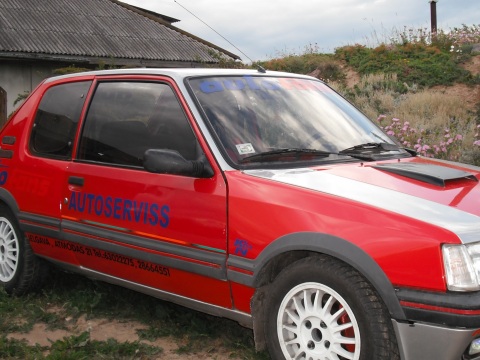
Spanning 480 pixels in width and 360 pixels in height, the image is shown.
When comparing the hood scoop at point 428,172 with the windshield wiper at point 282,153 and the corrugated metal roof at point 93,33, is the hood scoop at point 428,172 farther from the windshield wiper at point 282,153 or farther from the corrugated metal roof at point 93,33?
the corrugated metal roof at point 93,33

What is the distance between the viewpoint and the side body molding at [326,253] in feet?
8.80

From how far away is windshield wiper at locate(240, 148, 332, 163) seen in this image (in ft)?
11.4

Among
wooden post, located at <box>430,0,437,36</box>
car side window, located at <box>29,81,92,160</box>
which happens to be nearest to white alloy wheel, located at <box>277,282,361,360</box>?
car side window, located at <box>29,81,92,160</box>

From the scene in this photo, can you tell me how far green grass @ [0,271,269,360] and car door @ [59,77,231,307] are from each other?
38 cm

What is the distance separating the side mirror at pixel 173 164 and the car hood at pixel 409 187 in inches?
10.3

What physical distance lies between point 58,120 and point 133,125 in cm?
88

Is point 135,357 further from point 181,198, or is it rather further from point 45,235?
point 45,235

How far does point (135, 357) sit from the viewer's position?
3674 millimetres

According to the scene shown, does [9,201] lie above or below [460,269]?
below

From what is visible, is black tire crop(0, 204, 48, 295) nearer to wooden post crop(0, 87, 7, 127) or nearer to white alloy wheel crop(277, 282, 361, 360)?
white alloy wheel crop(277, 282, 361, 360)

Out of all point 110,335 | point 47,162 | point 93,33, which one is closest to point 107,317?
point 110,335

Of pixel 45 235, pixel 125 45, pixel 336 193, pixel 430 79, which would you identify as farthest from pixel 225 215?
pixel 125 45

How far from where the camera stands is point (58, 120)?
15.1 ft

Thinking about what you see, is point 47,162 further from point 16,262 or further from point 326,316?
point 326,316
